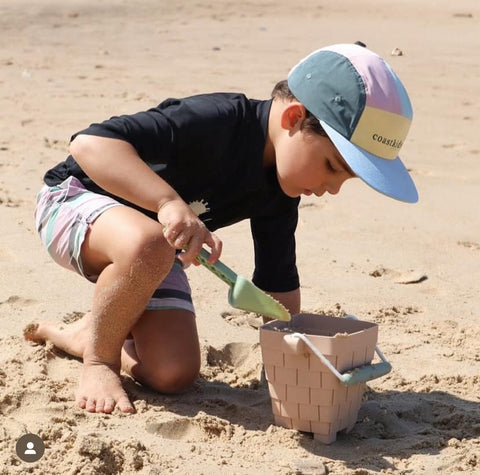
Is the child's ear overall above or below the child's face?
above

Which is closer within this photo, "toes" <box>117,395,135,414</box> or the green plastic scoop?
the green plastic scoop

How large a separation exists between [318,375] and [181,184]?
0.65 meters

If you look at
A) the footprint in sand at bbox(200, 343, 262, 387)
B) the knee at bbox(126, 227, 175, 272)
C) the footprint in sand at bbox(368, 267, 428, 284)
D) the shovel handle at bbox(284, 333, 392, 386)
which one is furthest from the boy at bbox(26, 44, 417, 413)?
the footprint in sand at bbox(368, 267, 428, 284)

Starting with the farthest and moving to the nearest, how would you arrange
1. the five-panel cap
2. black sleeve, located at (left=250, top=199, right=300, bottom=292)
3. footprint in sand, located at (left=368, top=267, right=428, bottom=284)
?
footprint in sand, located at (left=368, top=267, right=428, bottom=284) → black sleeve, located at (left=250, top=199, right=300, bottom=292) → the five-panel cap

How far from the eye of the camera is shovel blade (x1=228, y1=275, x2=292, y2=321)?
221cm

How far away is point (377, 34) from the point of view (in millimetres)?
10352

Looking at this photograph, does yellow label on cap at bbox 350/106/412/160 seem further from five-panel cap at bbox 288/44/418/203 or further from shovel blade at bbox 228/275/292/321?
shovel blade at bbox 228/275/292/321

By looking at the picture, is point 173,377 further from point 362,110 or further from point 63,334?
point 362,110

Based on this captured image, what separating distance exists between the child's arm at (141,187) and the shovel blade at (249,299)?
0.09 metres

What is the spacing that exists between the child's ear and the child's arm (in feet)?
1.12

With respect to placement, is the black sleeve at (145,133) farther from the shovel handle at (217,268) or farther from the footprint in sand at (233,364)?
the footprint in sand at (233,364)

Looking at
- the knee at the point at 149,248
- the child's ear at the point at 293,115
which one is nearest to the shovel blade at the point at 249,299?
the knee at the point at 149,248

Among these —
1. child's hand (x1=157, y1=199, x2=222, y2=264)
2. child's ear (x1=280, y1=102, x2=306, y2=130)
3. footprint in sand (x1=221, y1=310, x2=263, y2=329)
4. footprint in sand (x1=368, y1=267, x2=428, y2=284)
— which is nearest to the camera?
child's hand (x1=157, y1=199, x2=222, y2=264)

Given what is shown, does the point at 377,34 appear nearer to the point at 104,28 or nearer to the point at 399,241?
the point at 104,28
